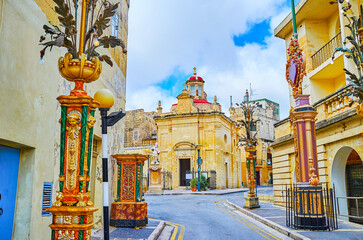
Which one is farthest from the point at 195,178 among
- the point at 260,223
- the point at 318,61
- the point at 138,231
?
the point at 138,231

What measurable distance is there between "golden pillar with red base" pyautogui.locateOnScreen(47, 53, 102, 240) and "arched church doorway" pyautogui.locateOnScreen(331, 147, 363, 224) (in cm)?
1106

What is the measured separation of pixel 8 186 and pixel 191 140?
A: 115 ft

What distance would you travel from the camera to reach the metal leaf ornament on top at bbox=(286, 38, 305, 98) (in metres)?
11.1

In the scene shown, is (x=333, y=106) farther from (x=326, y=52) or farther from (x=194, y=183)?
(x=194, y=183)

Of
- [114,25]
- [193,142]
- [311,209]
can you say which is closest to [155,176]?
[193,142]

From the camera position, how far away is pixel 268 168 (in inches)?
2226

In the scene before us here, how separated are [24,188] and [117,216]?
4.96 metres

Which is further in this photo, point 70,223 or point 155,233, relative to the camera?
point 155,233

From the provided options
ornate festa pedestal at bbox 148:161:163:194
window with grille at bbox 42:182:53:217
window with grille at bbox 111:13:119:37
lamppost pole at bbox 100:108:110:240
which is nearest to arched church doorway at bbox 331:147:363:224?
window with grille at bbox 111:13:119:37

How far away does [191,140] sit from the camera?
40.3 meters

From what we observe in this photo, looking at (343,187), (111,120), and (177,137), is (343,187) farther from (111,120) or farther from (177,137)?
(177,137)

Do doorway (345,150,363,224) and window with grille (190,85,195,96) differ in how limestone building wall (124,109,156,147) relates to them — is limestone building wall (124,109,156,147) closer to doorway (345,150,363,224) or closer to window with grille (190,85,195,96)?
window with grille (190,85,195,96)

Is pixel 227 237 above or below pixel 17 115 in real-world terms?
below

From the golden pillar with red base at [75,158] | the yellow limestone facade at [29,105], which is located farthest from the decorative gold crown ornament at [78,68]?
the yellow limestone facade at [29,105]
